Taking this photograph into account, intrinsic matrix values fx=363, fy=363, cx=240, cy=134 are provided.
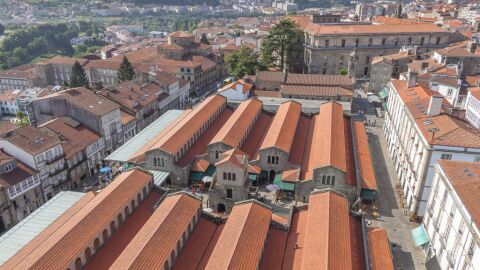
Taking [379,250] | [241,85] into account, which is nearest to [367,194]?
[379,250]

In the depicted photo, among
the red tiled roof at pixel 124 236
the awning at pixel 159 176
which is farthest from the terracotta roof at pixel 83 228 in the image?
the awning at pixel 159 176

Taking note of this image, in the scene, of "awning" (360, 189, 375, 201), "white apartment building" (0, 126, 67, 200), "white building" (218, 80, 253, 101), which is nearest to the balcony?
"white apartment building" (0, 126, 67, 200)

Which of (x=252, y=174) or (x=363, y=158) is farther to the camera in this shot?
(x=363, y=158)

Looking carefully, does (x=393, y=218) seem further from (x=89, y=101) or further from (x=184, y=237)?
(x=89, y=101)

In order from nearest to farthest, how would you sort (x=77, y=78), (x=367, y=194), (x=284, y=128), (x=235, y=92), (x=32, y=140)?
1. (x=367, y=194)
2. (x=32, y=140)
3. (x=284, y=128)
4. (x=235, y=92)
5. (x=77, y=78)

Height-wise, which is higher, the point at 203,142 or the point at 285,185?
the point at 203,142
